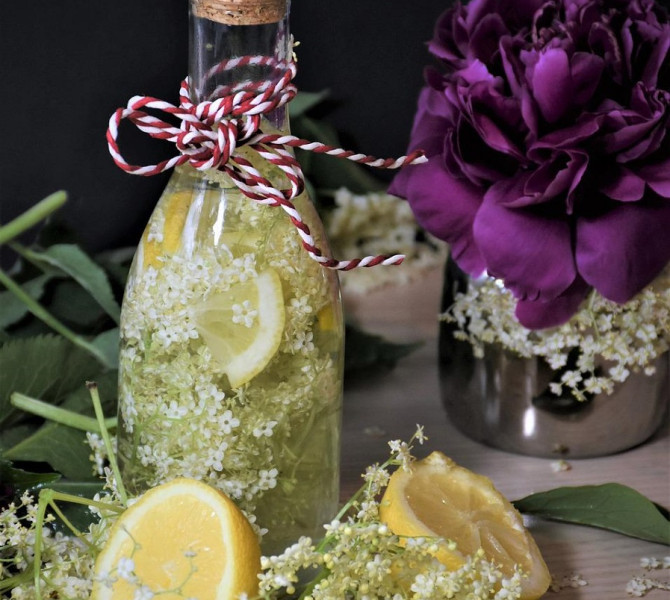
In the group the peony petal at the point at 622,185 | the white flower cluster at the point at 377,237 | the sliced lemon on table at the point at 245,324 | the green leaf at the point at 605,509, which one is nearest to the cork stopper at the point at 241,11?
the sliced lemon on table at the point at 245,324

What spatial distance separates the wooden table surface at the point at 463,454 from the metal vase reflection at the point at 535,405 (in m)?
0.01

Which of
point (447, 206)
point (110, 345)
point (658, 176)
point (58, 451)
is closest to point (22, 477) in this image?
point (58, 451)

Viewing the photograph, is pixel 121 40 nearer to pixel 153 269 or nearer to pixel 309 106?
pixel 309 106

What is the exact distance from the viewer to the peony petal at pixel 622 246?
1.82ft

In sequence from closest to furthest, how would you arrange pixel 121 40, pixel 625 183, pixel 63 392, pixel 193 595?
pixel 193 595
pixel 625 183
pixel 63 392
pixel 121 40

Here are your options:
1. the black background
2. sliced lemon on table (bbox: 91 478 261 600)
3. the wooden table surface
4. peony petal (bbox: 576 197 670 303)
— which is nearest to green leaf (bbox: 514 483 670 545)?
the wooden table surface

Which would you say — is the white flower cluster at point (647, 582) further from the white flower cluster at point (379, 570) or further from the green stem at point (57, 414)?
the green stem at point (57, 414)

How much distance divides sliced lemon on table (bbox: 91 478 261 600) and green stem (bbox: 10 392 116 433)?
0.17m

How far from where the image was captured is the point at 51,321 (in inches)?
27.7

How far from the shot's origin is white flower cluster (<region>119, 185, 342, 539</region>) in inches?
18.9

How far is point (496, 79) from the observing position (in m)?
0.56

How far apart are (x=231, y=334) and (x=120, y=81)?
48cm

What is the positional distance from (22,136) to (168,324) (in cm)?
48

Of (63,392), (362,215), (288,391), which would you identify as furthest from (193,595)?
(362,215)
